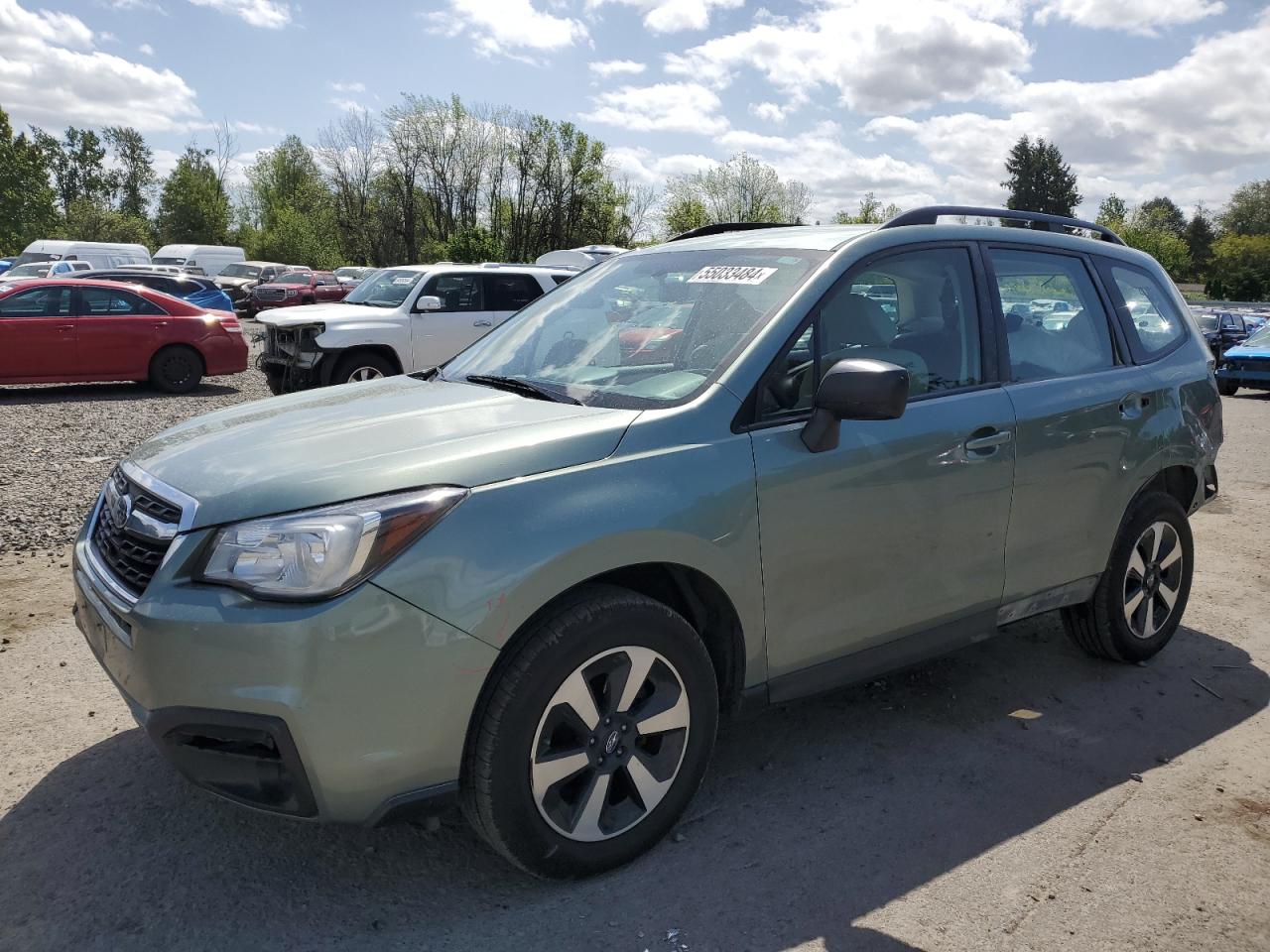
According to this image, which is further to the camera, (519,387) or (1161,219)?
(1161,219)

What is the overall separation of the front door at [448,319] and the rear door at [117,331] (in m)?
4.55

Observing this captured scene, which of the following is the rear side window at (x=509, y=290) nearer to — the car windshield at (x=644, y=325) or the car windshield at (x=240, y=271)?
the car windshield at (x=644, y=325)

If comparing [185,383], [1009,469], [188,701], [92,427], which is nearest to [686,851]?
[188,701]

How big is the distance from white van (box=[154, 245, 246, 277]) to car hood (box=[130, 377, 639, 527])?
137 feet

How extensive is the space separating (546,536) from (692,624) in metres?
0.74

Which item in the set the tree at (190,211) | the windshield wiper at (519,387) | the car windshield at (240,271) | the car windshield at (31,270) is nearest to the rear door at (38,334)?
the windshield wiper at (519,387)

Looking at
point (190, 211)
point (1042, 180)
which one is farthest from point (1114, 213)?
point (190, 211)

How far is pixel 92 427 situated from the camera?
10.5 m

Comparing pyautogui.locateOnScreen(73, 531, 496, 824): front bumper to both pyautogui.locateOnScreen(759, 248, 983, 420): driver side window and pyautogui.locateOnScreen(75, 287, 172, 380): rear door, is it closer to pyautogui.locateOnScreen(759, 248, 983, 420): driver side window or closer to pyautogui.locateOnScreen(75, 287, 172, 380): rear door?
pyautogui.locateOnScreen(759, 248, 983, 420): driver side window

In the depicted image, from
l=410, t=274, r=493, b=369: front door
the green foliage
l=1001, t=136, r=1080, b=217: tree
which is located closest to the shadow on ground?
l=410, t=274, r=493, b=369: front door

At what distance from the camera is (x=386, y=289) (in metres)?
12.6

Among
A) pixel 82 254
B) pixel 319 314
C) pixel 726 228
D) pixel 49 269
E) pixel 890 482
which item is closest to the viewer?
pixel 890 482

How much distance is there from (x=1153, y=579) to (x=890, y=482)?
1944 millimetres

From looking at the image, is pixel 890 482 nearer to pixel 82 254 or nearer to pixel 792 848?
pixel 792 848
